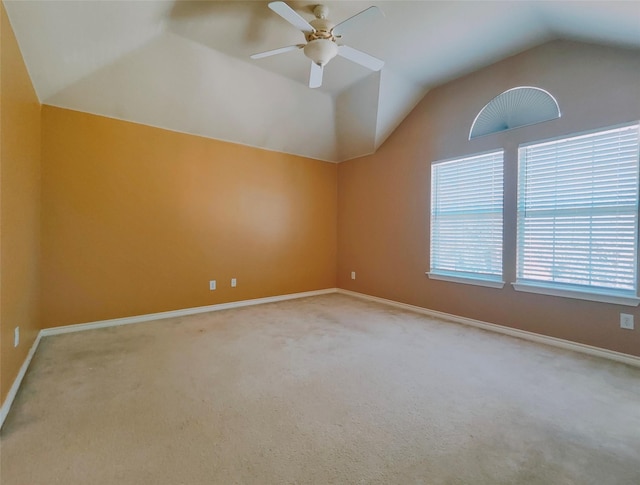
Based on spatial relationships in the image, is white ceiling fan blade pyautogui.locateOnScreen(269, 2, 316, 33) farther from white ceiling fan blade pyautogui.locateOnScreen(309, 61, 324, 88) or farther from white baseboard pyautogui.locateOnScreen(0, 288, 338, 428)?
white baseboard pyautogui.locateOnScreen(0, 288, 338, 428)

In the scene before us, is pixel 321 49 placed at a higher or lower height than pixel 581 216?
higher

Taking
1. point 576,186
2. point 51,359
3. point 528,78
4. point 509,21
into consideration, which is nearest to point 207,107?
point 51,359

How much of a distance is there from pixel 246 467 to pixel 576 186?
3.44m

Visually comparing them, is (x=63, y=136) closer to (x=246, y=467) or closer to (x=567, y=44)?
(x=246, y=467)

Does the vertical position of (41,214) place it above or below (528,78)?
below

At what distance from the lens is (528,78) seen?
2980 millimetres

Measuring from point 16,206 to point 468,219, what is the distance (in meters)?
4.25

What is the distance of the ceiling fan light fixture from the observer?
2.28 m

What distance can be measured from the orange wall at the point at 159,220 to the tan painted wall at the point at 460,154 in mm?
950

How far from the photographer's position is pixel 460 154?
3.58 m

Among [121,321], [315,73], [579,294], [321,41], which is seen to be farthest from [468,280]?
[121,321]

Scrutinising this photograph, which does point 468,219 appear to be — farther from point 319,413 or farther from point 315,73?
point 319,413

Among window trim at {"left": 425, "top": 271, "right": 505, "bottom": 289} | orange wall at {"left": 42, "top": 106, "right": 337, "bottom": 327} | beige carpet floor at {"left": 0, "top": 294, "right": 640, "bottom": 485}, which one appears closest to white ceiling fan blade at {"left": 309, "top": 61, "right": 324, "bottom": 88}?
orange wall at {"left": 42, "top": 106, "right": 337, "bottom": 327}

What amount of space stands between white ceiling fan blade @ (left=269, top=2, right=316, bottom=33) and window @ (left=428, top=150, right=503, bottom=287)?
2.40m
